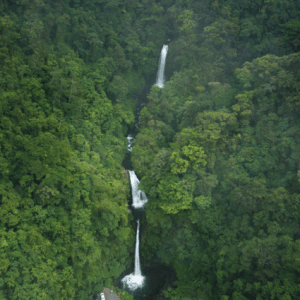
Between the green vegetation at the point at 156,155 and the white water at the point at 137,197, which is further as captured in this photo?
the white water at the point at 137,197

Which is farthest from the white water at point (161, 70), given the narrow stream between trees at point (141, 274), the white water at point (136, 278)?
the white water at point (136, 278)

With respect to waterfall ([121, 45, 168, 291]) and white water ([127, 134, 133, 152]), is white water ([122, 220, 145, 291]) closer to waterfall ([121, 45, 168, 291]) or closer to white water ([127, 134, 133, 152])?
waterfall ([121, 45, 168, 291])

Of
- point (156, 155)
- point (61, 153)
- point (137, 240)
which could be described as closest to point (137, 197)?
point (137, 240)

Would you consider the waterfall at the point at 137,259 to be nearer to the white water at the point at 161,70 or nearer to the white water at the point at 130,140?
the white water at the point at 130,140

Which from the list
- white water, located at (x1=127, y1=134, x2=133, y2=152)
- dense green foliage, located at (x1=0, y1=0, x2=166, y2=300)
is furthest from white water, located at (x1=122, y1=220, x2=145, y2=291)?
white water, located at (x1=127, y1=134, x2=133, y2=152)

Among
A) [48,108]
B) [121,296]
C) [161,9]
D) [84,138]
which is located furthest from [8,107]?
[161,9]

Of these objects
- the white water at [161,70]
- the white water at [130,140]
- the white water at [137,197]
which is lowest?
the white water at [137,197]

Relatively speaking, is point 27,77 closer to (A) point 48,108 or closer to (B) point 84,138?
(A) point 48,108
